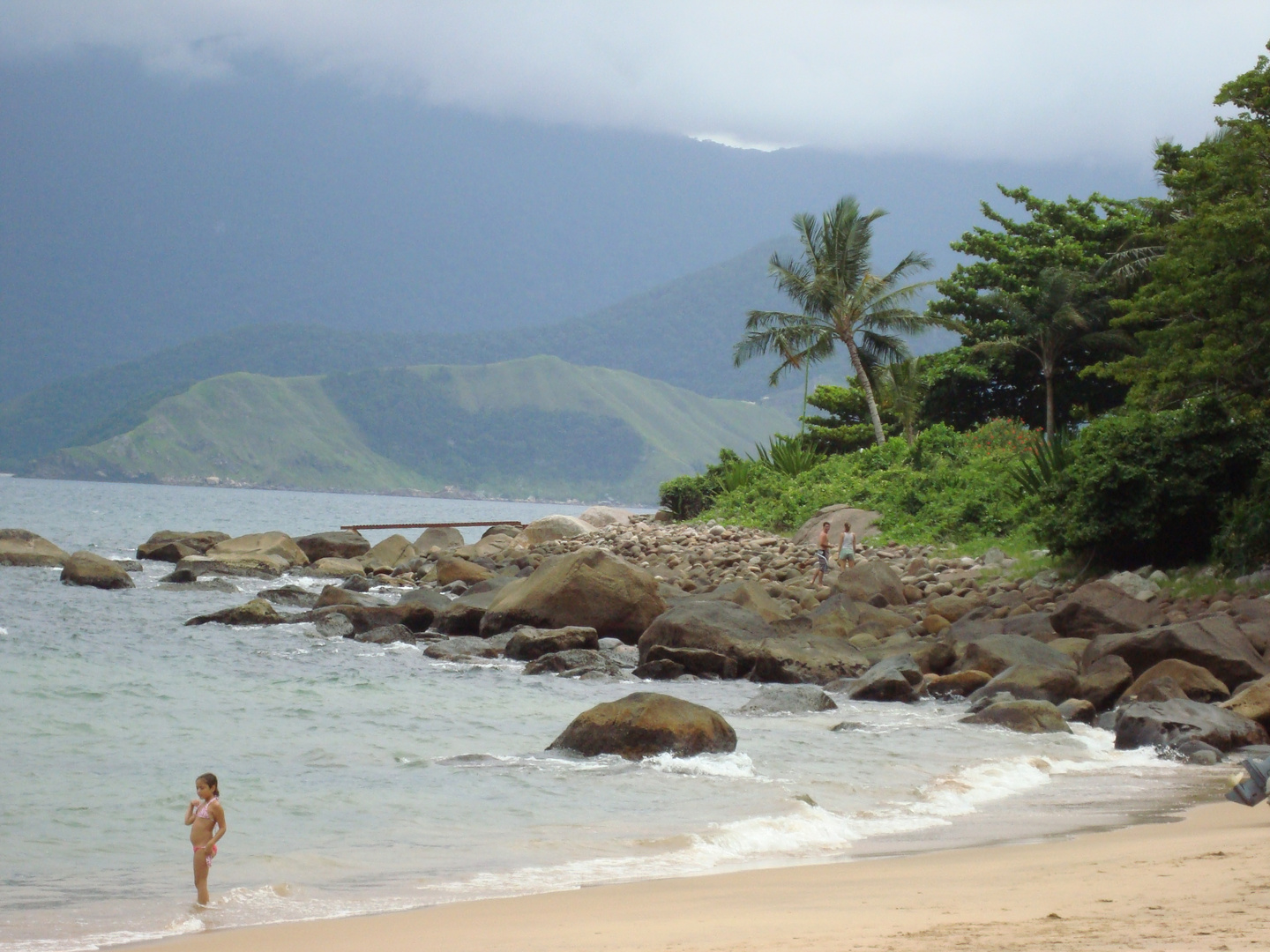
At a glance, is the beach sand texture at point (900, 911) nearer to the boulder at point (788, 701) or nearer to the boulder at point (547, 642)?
the boulder at point (788, 701)

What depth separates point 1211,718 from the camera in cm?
1150

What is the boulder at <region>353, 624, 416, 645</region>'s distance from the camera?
20641 millimetres

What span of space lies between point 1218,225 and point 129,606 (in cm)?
2150

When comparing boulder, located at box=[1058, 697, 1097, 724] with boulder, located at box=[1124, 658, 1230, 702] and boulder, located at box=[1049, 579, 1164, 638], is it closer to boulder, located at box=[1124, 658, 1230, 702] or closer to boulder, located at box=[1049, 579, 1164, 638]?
boulder, located at box=[1124, 658, 1230, 702]

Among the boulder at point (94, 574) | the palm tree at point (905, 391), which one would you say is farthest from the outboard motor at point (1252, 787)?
the palm tree at point (905, 391)

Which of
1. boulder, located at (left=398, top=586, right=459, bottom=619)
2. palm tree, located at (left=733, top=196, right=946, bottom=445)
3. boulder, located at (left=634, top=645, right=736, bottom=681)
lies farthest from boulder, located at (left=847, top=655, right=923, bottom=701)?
palm tree, located at (left=733, top=196, right=946, bottom=445)

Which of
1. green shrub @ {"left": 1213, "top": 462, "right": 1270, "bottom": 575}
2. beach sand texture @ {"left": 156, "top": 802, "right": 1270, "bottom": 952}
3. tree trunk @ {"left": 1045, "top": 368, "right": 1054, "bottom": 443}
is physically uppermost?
tree trunk @ {"left": 1045, "top": 368, "right": 1054, "bottom": 443}

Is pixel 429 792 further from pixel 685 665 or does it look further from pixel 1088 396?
pixel 1088 396

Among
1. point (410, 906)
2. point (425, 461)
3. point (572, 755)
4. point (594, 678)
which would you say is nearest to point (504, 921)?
point (410, 906)

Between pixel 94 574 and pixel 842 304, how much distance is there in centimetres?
2428

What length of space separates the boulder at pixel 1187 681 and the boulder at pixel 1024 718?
1.07m

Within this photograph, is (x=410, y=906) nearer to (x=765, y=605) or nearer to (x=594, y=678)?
(x=594, y=678)

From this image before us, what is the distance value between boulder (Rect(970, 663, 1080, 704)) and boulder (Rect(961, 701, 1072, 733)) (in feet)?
2.49

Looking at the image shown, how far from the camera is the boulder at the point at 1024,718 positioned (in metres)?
12.5
